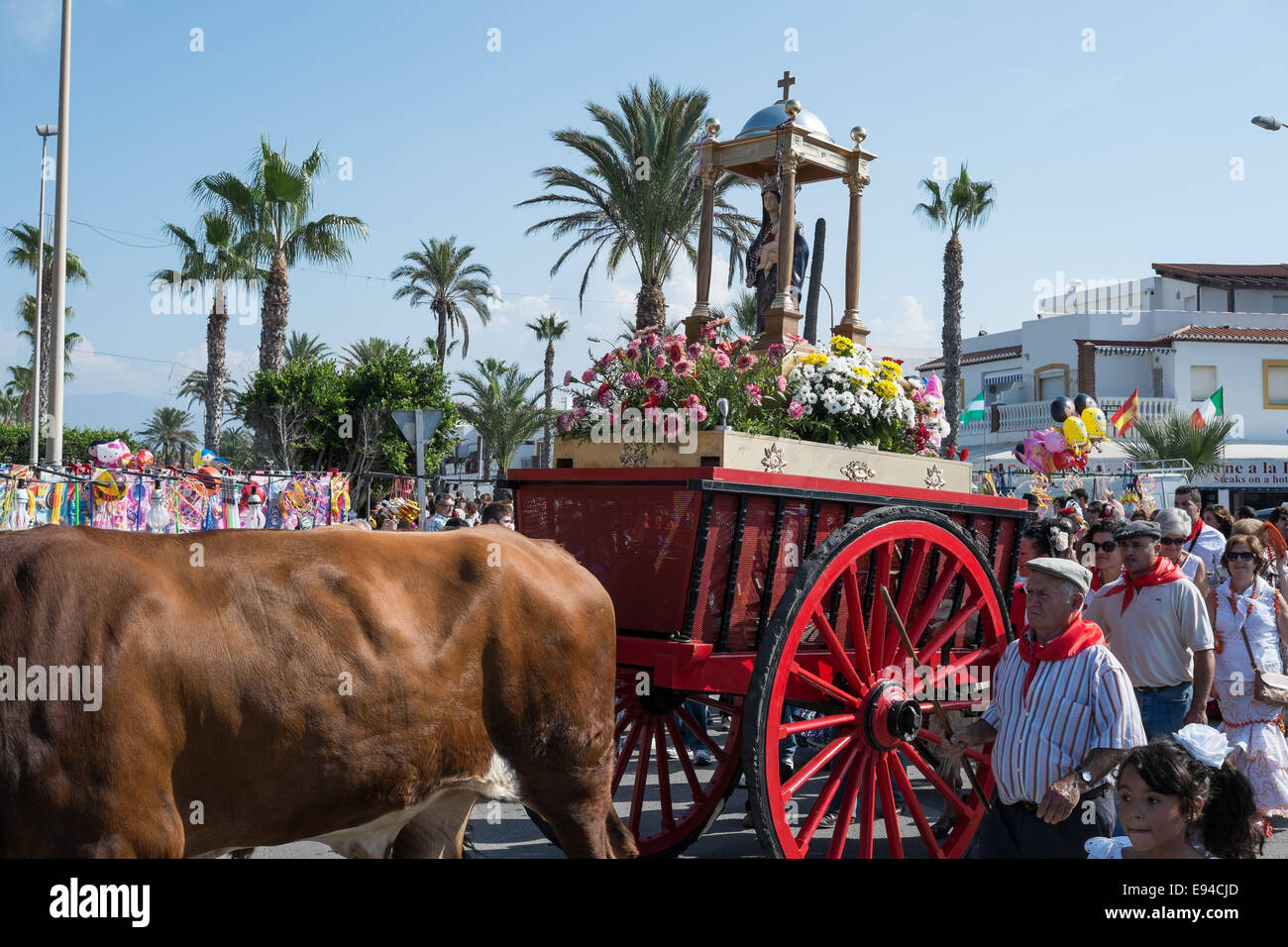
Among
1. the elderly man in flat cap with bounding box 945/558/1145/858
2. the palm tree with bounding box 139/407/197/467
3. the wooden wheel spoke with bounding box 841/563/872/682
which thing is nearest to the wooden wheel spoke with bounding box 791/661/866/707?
the wooden wheel spoke with bounding box 841/563/872/682

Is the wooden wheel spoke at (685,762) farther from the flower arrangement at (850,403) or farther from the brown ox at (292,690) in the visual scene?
the brown ox at (292,690)

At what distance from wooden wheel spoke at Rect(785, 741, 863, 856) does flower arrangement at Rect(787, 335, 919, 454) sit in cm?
154

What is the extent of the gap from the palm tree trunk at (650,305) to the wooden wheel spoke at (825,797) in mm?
15368

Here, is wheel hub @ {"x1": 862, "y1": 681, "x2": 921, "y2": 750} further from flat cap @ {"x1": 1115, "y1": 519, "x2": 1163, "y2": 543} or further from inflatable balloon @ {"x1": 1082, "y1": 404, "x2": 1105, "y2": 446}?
inflatable balloon @ {"x1": 1082, "y1": 404, "x2": 1105, "y2": 446}

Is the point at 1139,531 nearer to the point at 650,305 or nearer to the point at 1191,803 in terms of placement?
the point at 1191,803

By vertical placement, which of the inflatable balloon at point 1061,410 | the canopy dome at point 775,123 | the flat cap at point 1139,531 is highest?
the canopy dome at point 775,123

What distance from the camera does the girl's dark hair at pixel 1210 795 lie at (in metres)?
2.88

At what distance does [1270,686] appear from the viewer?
6.34 meters

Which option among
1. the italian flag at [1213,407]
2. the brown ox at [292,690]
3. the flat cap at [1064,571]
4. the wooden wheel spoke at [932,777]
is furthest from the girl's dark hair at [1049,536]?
the italian flag at [1213,407]

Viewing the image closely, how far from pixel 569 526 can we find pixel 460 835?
167cm
